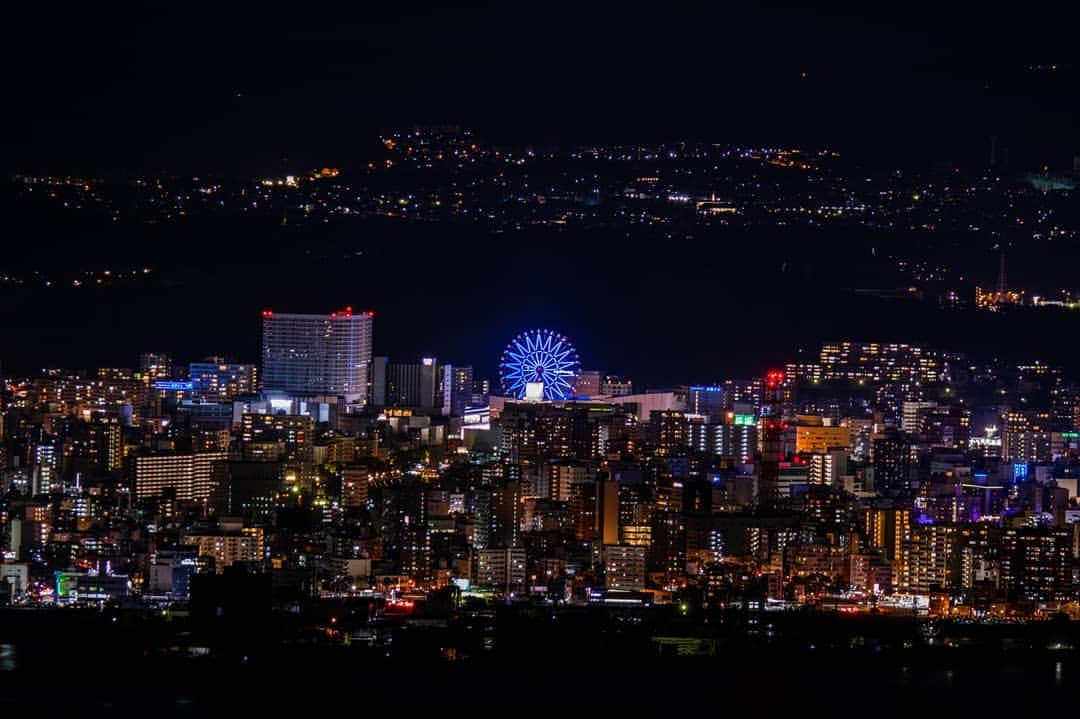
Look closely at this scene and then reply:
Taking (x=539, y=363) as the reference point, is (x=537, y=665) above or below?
below

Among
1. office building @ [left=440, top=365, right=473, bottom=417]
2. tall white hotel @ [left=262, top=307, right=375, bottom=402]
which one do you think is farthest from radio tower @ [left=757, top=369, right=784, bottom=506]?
tall white hotel @ [left=262, top=307, right=375, bottom=402]

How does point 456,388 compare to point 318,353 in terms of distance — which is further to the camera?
point 318,353

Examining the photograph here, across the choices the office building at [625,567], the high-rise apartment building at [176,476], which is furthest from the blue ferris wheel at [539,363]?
the office building at [625,567]

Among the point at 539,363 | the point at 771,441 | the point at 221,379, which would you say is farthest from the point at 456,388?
the point at 771,441

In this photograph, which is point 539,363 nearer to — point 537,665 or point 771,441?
point 771,441

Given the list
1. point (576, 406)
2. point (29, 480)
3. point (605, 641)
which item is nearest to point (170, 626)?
point (605, 641)

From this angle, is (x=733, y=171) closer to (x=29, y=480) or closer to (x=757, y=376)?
(x=757, y=376)

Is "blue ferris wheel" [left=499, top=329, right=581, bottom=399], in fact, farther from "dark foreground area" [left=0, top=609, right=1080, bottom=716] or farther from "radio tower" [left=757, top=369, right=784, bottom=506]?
"dark foreground area" [left=0, top=609, right=1080, bottom=716]

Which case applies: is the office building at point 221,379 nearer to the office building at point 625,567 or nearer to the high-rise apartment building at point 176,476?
the high-rise apartment building at point 176,476
